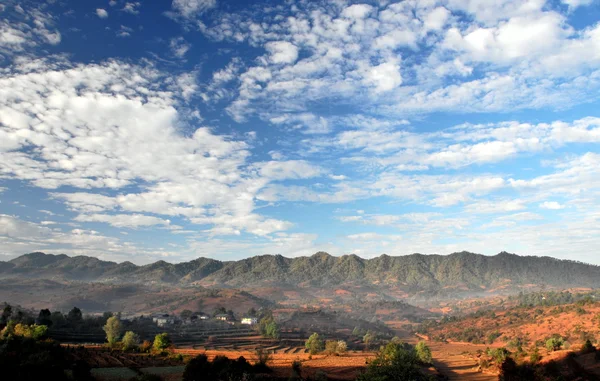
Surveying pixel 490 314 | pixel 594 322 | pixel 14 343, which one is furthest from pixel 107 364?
pixel 490 314

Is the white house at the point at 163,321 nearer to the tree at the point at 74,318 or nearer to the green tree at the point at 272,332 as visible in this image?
the tree at the point at 74,318

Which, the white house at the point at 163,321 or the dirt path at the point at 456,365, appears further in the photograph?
the white house at the point at 163,321

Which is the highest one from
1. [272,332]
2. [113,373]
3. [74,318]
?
[74,318]

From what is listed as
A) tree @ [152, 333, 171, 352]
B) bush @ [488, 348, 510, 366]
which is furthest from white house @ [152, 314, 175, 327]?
bush @ [488, 348, 510, 366]

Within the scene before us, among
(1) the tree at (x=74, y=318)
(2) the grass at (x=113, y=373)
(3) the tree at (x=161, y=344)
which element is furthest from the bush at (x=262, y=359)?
(1) the tree at (x=74, y=318)

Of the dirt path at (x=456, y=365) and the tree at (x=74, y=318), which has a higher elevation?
the tree at (x=74, y=318)

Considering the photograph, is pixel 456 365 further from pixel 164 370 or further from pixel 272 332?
pixel 164 370

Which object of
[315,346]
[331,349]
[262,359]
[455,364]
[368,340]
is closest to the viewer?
[262,359]

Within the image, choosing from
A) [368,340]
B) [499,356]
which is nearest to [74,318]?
[368,340]

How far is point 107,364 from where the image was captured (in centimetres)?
6378

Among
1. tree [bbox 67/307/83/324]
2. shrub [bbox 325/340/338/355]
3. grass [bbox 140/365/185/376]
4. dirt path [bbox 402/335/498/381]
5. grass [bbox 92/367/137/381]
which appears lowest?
dirt path [bbox 402/335/498/381]

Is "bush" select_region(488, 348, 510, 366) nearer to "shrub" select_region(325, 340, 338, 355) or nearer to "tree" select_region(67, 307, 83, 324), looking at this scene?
"shrub" select_region(325, 340, 338, 355)

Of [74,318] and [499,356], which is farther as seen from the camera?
[74,318]

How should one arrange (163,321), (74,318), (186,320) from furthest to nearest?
1. (186,320)
2. (163,321)
3. (74,318)
